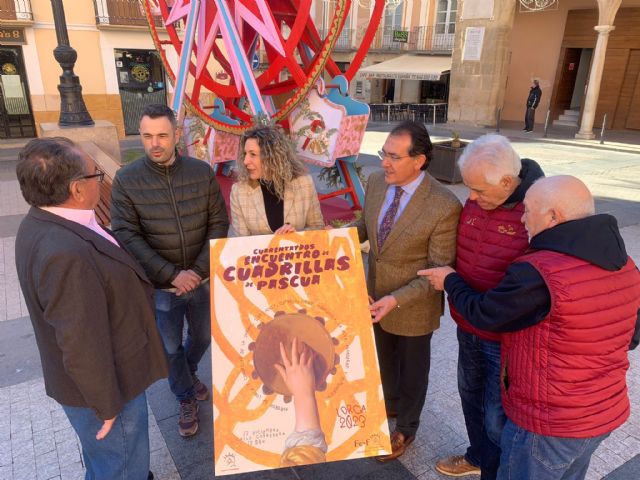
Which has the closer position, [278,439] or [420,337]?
[278,439]

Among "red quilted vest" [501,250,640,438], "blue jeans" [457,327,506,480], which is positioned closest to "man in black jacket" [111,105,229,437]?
"blue jeans" [457,327,506,480]

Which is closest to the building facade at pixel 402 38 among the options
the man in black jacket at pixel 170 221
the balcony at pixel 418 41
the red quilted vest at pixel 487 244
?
the balcony at pixel 418 41

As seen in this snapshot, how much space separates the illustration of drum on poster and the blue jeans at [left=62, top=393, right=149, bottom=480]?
1.16 feet

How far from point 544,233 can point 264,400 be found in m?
1.38

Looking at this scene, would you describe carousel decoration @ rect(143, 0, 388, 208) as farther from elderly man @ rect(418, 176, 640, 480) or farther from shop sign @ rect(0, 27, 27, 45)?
shop sign @ rect(0, 27, 27, 45)

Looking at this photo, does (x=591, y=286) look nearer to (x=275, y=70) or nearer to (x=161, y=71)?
(x=275, y=70)

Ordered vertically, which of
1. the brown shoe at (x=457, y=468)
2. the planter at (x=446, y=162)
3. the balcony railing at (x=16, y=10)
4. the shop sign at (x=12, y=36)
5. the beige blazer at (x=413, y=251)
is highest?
the balcony railing at (x=16, y=10)

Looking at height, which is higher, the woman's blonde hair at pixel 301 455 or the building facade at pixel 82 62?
the building facade at pixel 82 62

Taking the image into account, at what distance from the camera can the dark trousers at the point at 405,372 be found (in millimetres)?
2580

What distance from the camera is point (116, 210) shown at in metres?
2.58

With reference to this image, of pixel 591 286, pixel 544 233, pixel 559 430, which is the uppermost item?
pixel 544 233

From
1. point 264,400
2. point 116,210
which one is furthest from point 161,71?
point 264,400

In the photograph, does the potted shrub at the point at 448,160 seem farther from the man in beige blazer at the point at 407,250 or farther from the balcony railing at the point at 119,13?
the balcony railing at the point at 119,13

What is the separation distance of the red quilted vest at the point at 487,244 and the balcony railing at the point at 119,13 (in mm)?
17344
